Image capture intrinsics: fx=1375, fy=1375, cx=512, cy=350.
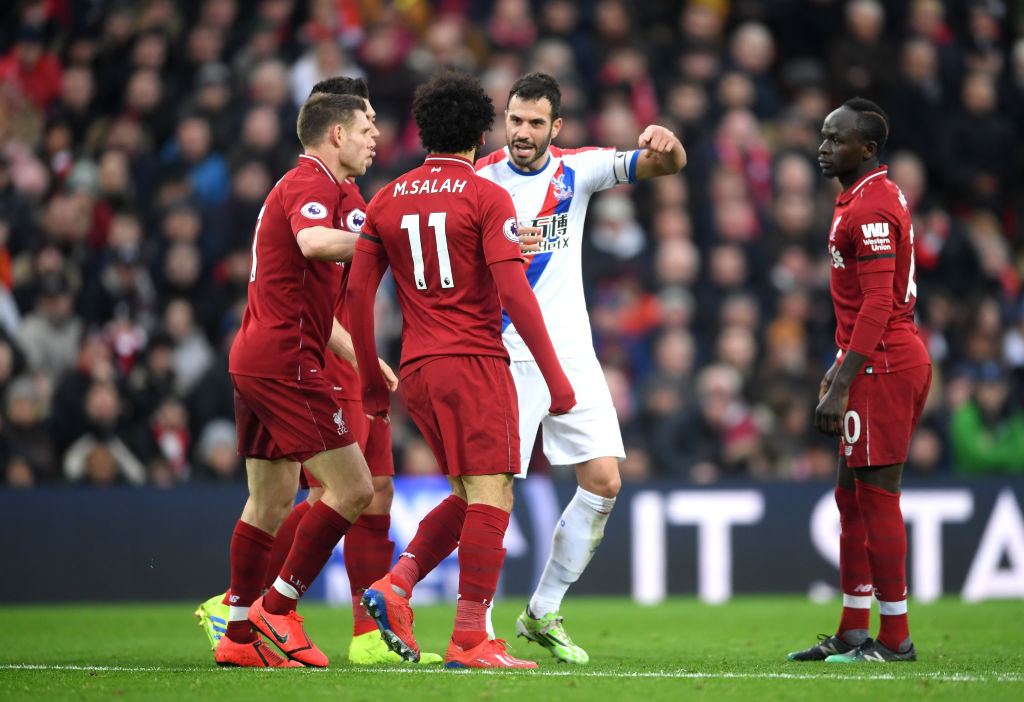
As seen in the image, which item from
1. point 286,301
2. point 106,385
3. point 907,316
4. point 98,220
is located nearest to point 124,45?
point 98,220

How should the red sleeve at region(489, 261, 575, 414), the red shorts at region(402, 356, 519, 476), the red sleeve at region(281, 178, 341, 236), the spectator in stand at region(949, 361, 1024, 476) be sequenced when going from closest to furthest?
the red sleeve at region(489, 261, 575, 414) → the red shorts at region(402, 356, 519, 476) → the red sleeve at region(281, 178, 341, 236) → the spectator in stand at region(949, 361, 1024, 476)

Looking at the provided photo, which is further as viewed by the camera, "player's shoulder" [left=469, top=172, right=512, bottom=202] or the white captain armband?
the white captain armband

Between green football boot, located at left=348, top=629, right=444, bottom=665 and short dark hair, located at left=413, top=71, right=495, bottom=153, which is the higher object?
short dark hair, located at left=413, top=71, right=495, bottom=153

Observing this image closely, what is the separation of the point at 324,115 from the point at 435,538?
79.1 inches

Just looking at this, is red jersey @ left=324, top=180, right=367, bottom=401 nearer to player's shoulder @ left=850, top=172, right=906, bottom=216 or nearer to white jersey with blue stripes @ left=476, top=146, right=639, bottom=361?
white jersey with blue stripes @ left=476, top=146, right=639, bottom=361

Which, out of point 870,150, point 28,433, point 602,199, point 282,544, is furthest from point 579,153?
point 602,199

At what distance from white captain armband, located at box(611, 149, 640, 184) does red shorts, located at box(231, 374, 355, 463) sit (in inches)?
69.3

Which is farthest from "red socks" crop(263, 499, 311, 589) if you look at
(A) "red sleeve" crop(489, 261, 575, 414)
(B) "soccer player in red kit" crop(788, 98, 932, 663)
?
(B) "soccer player in red kit" crop(788, 98, 932, 663)

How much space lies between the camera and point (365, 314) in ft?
19.1

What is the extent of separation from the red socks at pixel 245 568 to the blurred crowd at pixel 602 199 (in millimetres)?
5024

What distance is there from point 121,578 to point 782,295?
20.8 ft

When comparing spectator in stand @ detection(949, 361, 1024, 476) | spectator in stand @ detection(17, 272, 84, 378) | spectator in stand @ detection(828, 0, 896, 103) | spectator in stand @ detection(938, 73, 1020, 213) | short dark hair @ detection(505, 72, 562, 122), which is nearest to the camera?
short dark hair @ detection(505, 72, 562, 122)

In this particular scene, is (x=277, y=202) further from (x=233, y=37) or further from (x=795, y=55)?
(x=795, y=55)

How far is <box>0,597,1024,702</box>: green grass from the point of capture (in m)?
5.05
